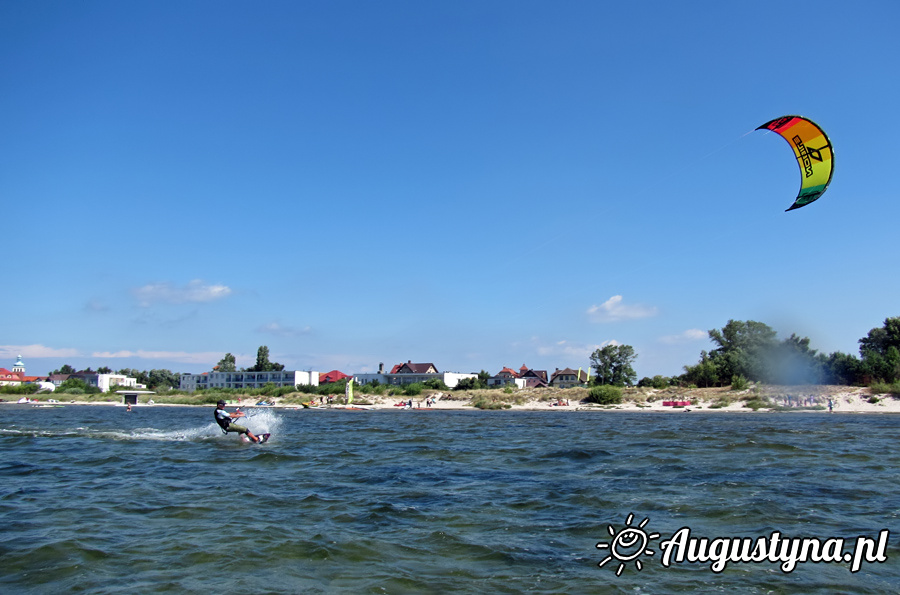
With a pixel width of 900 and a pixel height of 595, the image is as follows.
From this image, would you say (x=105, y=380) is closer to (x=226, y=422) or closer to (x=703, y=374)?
(x=703, y=374)

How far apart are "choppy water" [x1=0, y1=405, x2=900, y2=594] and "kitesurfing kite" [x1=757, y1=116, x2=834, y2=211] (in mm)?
6135

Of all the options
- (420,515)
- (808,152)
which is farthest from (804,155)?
(420,515)

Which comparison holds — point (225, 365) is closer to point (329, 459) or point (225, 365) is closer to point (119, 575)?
point (329, 459)

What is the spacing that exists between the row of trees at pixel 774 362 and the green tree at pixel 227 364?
83513 millimetres

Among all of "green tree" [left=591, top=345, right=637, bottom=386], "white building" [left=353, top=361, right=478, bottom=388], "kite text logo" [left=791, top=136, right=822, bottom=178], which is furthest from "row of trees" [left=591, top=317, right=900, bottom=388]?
"kite text logo" [left=791, top=136, right=822, bottom=178]

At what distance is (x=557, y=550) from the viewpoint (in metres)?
8.23

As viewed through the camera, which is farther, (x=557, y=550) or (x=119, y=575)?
(x=557, y=550)

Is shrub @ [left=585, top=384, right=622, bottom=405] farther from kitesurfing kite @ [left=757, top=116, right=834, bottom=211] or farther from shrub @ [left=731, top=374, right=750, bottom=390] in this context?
kitesurfing kite @ [left=757, top=116, right=834, bottom=211]

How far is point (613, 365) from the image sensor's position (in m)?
90.0

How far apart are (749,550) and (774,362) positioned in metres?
46.4

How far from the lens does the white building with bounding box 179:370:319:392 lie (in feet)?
373

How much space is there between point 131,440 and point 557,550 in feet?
74.0

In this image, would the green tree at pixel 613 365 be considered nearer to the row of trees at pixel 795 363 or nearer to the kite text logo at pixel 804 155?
the row of trees at pixel 795 363

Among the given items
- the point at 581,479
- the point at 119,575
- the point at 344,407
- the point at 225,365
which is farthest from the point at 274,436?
the point at 225,365
